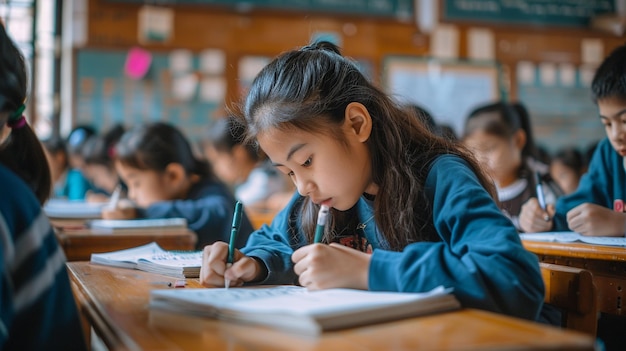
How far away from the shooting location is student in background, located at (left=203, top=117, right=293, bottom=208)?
4207 mm

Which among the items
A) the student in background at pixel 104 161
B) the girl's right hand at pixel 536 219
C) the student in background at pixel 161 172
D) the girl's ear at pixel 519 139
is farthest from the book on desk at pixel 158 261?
the student in background at pixel 104 161

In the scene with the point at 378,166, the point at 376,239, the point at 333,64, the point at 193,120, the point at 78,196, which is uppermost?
the point at 333,64

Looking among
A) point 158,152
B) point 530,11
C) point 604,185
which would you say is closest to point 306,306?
point 604,185

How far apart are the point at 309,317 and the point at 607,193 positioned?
1646 millimetres

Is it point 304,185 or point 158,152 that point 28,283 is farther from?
point 158,152

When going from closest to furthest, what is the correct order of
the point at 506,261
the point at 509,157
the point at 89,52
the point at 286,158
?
1. the point at 506,261
2. the point at 286,158
3. the point at 509,157
4. the point at 89,52

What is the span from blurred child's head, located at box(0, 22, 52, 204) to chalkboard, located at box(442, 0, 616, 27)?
444 centimetres

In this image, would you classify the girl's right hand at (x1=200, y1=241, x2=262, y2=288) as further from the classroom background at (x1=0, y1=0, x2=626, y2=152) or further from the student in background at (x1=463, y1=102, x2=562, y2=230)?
the classroom background at (x1=0, y1=0, x2=626, y2=152)

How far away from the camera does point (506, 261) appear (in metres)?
0.93

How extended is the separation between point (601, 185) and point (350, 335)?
5.37ft

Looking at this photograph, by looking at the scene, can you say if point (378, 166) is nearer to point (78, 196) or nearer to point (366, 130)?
point (366, 130)

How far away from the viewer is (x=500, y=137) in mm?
3156

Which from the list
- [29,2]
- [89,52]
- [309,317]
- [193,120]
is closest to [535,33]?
[193,120]

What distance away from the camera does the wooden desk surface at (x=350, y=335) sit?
661mm
